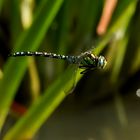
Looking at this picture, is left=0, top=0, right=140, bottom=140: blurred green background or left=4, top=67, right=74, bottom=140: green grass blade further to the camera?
left=0, top=0, right=140, bottom=140: blurred green background

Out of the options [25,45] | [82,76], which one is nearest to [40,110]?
[25,45]

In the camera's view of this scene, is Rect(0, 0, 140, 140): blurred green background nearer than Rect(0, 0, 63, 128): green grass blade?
No

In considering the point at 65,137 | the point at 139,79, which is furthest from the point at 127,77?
the point at 65,137

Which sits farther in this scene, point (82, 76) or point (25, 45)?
point (82, 76)

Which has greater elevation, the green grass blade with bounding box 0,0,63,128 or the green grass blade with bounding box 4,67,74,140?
the green grass blade with bounding box 0,0,63,128

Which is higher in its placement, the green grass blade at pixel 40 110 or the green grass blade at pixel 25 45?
the green grass blade at pixel 25 45

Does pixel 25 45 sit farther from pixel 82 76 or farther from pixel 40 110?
pixel 82 76

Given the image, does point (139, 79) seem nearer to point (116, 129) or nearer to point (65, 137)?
point (116, 129)

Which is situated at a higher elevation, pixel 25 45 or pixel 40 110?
pixel 25 45

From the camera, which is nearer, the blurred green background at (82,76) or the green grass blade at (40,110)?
the green grass blade at (40,110)
